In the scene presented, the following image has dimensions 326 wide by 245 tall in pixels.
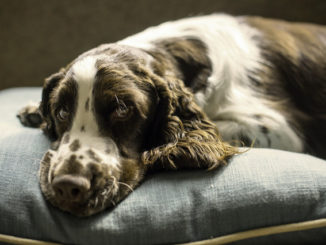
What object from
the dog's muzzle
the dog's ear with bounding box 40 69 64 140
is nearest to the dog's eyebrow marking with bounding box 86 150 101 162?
the dog's muzzle

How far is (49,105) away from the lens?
80.3 inches

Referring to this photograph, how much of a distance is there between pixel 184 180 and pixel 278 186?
1.11ft

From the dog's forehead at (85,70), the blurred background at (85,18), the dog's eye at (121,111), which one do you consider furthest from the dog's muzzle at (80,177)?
the blurred background at (85,18)

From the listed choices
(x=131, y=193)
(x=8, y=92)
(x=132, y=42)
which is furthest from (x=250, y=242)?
(x=8, y=92)

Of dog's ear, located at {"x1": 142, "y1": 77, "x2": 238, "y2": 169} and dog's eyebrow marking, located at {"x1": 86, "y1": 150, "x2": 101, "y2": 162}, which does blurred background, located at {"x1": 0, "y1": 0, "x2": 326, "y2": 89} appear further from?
dog's eyebrow marking, located at {"x1": 86, "y1": 150, "x2": 101, "y2": 162}

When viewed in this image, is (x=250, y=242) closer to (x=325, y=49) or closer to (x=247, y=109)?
(x=247, y=109)

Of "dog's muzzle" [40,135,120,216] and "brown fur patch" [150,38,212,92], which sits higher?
"brown fur patch" [150,38,212,92]

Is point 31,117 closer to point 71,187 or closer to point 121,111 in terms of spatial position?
point 121,111

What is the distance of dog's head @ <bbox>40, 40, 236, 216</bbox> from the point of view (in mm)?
1489

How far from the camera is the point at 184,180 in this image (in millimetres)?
1578

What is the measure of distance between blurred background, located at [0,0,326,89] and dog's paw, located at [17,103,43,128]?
4.49 feet

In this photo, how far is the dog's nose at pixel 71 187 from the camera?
1419 mm

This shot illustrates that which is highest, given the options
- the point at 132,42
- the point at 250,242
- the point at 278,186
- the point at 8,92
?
the point at 132,42

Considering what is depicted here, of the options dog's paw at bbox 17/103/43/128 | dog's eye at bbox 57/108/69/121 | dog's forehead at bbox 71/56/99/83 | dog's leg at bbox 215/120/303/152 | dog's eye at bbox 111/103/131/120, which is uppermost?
dog's forehead at bbox 71/56/99/83
